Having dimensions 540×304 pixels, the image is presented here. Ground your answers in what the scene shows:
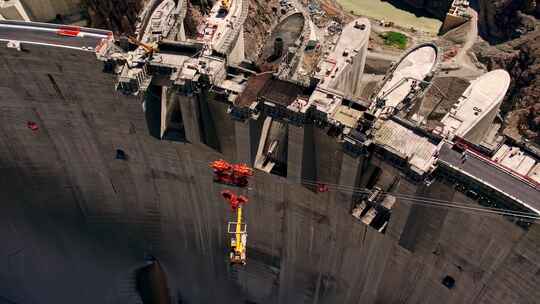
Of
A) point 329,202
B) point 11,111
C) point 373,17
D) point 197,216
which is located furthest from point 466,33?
point 11,111

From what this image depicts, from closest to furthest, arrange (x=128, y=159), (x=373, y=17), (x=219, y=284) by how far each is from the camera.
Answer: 1. (x=128, y=159)
2. (x=219, y=284)
3. (x=373, y=17)

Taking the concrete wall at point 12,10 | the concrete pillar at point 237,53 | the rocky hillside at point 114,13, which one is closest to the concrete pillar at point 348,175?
the concrete pillar at point 237,53

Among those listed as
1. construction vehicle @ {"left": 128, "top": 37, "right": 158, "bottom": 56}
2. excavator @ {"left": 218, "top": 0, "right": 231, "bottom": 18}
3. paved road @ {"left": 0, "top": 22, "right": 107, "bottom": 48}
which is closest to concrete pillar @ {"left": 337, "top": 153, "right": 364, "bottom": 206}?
construction vehicle @ {"left": 128, "top": 37, "right": 158, "bottom": 56}

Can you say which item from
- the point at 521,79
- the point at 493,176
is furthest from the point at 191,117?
the point at 521,79

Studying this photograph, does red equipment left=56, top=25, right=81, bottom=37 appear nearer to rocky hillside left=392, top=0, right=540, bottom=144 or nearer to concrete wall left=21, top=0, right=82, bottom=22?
concrete wall left=21, top=0, right=82, bottom=22

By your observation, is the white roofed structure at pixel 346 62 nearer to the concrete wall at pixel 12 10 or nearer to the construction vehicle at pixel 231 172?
the construction vehicle at pixel 231 172

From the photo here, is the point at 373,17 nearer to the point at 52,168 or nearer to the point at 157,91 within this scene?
the point at 157,91

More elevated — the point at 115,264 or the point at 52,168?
the point at 52,168
